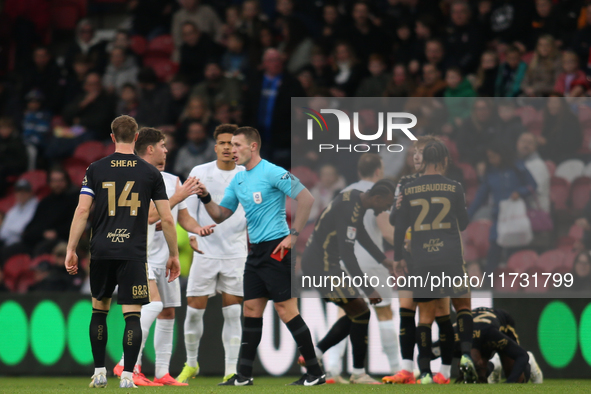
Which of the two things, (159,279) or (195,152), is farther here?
(195,152)

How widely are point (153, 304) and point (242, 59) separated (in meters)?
6.93

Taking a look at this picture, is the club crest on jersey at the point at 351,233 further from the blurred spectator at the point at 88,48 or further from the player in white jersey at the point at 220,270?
the blurred spectator at the point at 88,48

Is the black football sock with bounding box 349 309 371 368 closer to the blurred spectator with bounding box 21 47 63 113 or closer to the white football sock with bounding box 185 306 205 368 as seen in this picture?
the white football sock with bounding box 185 306 205 368

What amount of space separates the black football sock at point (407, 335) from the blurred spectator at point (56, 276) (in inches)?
206

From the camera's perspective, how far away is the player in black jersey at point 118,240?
6.37 m

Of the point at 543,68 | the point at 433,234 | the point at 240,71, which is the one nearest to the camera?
the point at 433,234

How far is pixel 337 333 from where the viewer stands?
8.24 meters

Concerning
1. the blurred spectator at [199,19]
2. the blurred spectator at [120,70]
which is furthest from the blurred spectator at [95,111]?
the blurred spectator at [199,19]

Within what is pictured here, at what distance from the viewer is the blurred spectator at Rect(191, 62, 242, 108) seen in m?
13.1

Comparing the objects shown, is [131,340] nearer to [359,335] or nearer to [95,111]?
[359,335]

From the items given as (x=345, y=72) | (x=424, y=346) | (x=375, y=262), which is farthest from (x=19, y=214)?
(x=424, y=346)

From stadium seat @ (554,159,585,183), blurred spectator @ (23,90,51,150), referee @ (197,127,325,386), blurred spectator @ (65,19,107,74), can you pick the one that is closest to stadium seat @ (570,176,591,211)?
stadium seat @ (554,159,585,183)

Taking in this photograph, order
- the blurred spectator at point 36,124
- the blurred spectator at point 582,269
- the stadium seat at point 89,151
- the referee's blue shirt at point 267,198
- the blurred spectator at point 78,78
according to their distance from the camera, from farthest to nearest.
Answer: the blurred spectator at point 78,78 < the blurred spectator at point 36,124 < the stadium seat at point 89,151 < the blurred spectator at point 582,269 < the referee's blue shirt at point 267,198

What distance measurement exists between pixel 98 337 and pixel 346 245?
8.62ft
